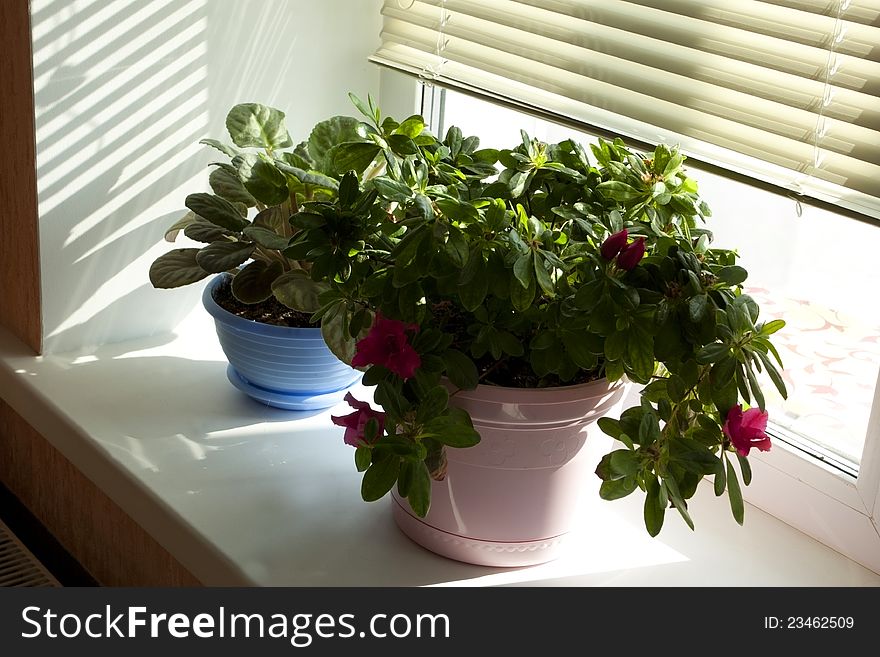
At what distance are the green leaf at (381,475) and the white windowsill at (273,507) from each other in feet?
0.66

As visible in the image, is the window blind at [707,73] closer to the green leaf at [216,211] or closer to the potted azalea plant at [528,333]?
the potted azalea plant at [528,333]

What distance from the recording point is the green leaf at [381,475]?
89cm

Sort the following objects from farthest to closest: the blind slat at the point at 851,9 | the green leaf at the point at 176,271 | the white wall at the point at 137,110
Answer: the white wall at the point at 137,110
the green leaf at the point at 176,271
the blind slat at the point at 851,9

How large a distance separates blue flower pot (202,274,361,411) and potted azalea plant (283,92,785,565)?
18 cm

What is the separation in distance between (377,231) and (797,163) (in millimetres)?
440

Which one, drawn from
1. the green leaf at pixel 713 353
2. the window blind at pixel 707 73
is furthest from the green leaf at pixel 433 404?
the window blind at pixel 707 73

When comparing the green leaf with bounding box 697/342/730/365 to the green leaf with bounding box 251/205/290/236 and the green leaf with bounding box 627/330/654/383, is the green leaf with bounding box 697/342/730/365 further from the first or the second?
the green leaf with bounding box 251/205/290/236

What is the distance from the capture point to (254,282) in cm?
117

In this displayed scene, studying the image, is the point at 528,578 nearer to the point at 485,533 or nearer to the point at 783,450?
the point at 485,533

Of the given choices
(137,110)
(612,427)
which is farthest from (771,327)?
(137,110)

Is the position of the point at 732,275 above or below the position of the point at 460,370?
above

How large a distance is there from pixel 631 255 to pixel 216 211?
1.70 ft

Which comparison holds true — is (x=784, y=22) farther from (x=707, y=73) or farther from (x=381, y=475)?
(x=381, y=475)

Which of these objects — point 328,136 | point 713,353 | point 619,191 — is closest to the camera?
point 713,353
